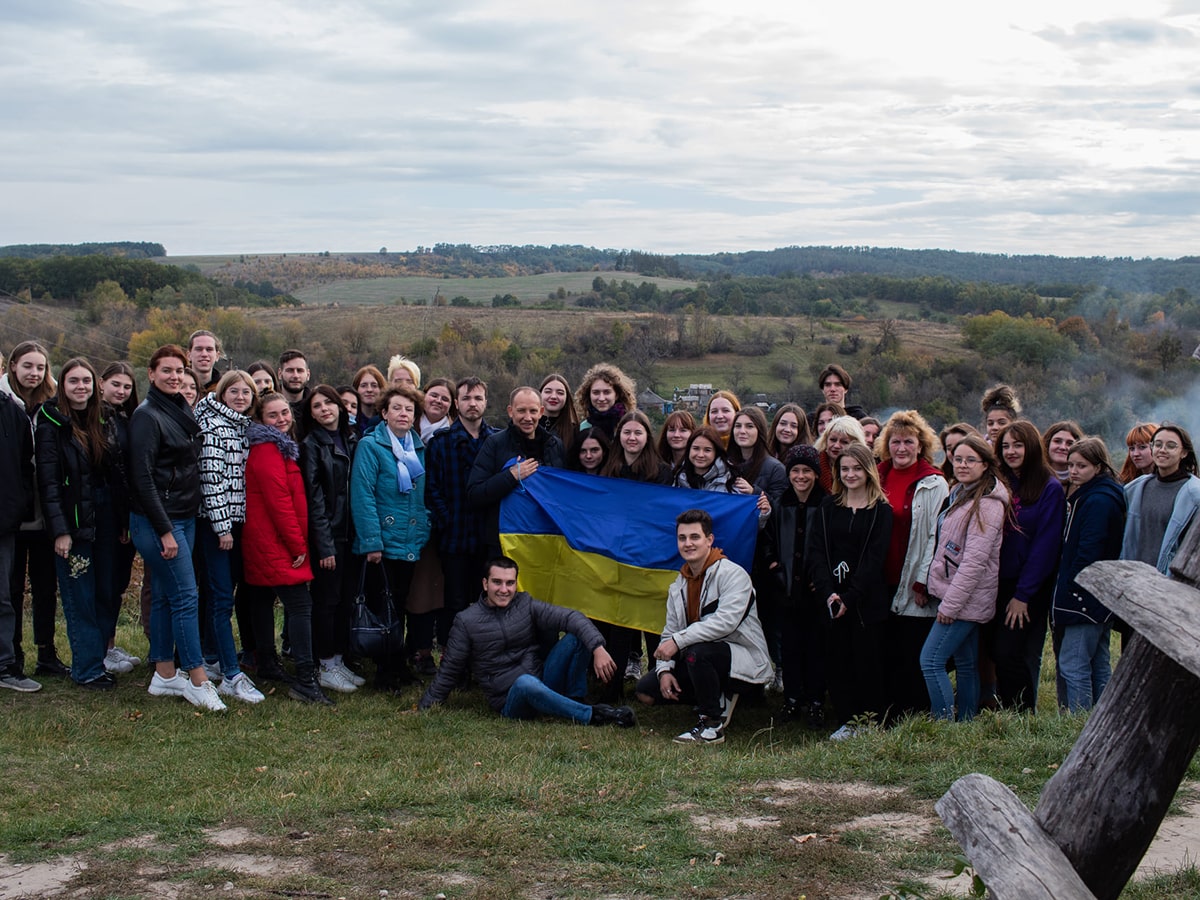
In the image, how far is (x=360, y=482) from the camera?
8.77 m

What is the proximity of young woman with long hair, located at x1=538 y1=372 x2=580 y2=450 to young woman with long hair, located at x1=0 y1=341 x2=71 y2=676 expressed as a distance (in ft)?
12.6

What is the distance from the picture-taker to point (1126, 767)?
3.52m

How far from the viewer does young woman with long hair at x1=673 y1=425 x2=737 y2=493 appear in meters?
8.70

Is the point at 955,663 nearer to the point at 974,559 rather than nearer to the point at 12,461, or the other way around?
the point at 974,559

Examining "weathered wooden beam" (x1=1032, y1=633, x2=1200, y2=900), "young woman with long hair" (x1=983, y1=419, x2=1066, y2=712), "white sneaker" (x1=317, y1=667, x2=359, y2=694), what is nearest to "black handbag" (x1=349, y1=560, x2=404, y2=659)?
"white sneaker" (x1=317, y1=667, x2=359, y2=694)

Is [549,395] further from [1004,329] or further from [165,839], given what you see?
[1004,329]

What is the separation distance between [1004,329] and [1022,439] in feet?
240

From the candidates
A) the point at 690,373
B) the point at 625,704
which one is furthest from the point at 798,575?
the point at 690,373

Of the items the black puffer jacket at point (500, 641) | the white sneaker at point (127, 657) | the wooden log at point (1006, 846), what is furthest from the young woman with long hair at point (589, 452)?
the wooden log at point (1006, 846)

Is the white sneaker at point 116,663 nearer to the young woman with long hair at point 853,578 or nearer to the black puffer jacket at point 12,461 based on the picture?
the black puffer jacket at point 12,461

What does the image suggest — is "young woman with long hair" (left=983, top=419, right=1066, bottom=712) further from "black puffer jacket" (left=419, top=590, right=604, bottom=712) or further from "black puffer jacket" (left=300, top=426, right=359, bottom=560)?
"black puffer jacket" (left=300, top=426, right=359, bottom=560)

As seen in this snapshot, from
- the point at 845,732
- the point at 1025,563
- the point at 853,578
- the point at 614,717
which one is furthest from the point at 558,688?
the point at 1025,563

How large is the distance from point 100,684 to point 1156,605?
7895 mm

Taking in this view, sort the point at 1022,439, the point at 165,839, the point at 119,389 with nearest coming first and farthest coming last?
the point at 165,839 < the point at 1022,439 < the point at 119,389
